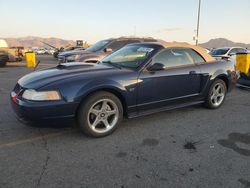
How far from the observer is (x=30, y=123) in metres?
3.31

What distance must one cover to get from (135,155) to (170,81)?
1.68 metres

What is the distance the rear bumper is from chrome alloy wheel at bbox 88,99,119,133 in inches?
13.5

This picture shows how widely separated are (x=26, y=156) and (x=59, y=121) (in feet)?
2.01

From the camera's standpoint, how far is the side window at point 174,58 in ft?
14.1

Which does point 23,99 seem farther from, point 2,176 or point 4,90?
point 4,90

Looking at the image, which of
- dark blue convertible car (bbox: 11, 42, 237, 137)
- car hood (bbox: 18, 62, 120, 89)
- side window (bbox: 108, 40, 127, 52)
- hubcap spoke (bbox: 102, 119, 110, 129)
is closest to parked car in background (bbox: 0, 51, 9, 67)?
side window (bbox: 108, 40, 127, 52)

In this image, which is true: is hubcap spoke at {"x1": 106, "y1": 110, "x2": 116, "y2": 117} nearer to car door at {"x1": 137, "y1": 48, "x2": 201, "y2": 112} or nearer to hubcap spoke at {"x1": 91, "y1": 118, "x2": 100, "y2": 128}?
hubcap spoke at {"x1": 91, "y1": 118, "x2": 100, "y2": 128}

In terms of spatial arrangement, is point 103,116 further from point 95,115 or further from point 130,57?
point 130,57

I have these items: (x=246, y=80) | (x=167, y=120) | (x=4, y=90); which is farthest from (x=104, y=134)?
(x=246, y=80)

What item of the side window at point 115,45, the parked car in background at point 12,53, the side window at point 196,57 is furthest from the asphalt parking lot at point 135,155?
the parked car in background at point 12,53

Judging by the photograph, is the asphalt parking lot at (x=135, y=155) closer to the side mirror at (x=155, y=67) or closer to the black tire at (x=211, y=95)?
the black tire at (x=211, y=95)

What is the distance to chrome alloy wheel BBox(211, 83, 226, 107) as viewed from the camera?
5.15m

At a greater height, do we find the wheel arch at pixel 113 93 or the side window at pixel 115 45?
the side window at pixel 115 45

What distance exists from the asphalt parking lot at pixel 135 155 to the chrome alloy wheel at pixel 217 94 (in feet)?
2.31
